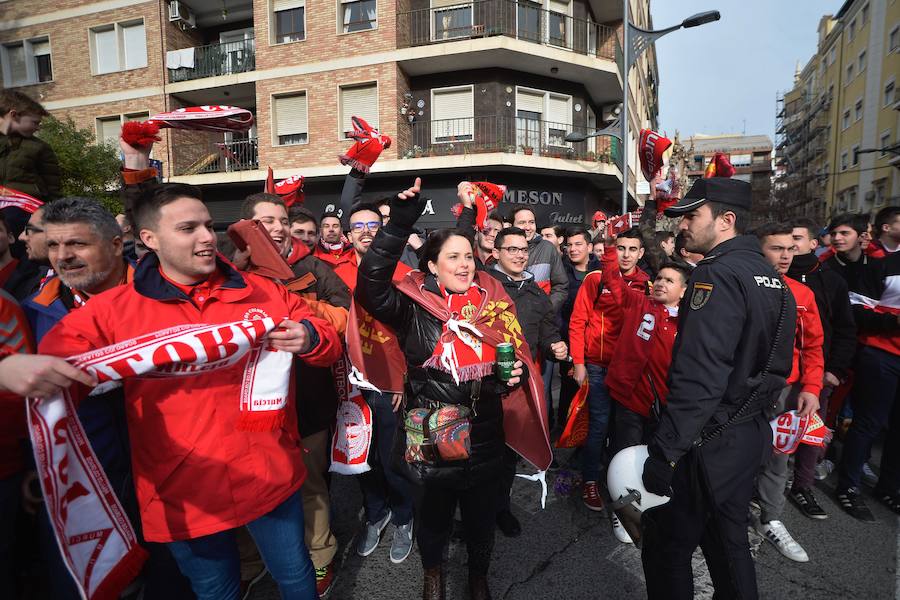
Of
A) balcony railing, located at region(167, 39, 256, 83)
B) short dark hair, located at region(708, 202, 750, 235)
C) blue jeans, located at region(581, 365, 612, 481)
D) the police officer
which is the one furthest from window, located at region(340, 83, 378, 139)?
the police officer

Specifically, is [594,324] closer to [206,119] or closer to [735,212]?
[735,212]

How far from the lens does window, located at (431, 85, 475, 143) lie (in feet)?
48.9

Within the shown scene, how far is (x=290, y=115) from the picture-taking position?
617 inches

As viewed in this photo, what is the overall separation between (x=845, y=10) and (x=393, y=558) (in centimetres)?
4994

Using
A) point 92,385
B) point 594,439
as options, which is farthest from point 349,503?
Answer: point 92,385

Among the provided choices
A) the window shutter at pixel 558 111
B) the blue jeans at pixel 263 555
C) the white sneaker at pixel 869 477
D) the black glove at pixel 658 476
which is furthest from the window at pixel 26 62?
the white sneaker at pixel 869 477

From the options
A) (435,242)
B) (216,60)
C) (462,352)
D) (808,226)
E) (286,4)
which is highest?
(286,4)

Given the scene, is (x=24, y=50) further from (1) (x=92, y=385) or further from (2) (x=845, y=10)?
(2) (x=845, y=10)

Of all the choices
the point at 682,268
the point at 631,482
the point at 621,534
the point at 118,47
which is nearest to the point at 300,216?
the point at 682,268

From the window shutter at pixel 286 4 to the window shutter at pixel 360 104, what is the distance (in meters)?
3.18

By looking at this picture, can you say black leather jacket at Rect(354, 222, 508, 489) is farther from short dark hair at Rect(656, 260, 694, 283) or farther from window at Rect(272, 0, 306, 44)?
window at Rect(272, 0, 306, 44)

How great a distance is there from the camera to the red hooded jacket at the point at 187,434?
177 cm

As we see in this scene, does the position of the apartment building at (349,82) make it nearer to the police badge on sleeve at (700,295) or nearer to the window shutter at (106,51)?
the window shutter at (106,51)

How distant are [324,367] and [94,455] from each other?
1345mm
